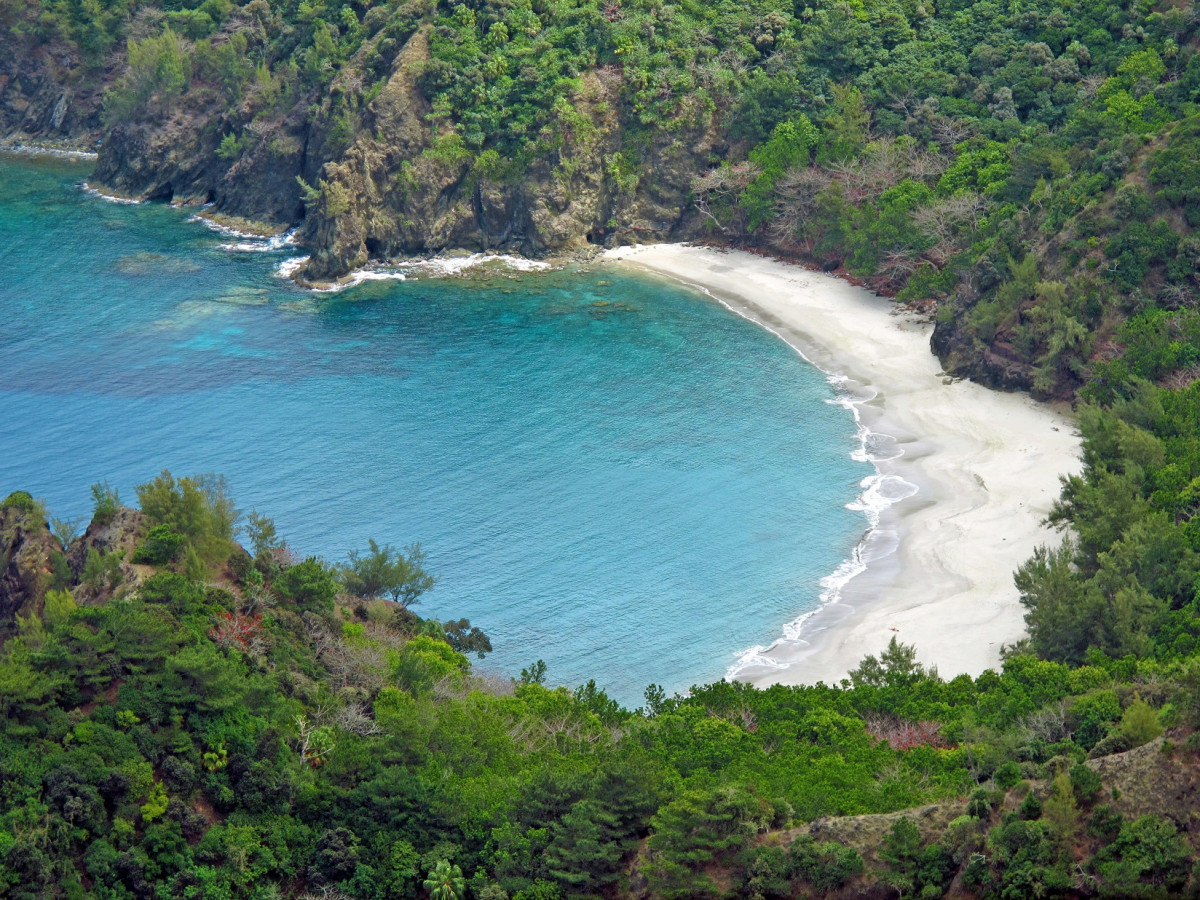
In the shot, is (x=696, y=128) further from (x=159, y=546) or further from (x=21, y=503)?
(x=159, y=546)

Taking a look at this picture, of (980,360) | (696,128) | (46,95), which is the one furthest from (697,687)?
(46,95)

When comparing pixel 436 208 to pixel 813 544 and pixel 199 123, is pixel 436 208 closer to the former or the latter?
pixel 199 123

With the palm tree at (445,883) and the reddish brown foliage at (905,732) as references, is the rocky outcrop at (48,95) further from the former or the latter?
the palm tree at (445,883)

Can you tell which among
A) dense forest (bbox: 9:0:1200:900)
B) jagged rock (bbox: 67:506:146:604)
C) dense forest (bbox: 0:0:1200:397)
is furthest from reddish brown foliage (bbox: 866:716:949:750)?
dense forest (bbox: 0:0:1200:397)

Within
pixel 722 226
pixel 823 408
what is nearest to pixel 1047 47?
pixel 722 226

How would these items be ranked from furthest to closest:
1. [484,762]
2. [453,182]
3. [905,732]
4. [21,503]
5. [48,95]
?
[48,95] → [453,182] → [21,503] → [905,732] → [484,762]

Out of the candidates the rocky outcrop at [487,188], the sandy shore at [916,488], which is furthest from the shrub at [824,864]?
the rocky outcrop at [487,188]

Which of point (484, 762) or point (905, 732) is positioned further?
point (905, 732)
